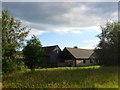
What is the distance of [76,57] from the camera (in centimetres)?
7094

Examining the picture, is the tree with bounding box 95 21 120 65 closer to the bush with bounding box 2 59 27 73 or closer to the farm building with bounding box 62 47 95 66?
the bush with bounding box 2 59 27 73

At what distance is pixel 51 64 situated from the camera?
68000 mm

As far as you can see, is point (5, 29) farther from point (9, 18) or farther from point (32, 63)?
point (32, 63)

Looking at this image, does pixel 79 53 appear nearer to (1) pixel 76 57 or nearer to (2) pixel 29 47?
(1) pixel 76 57

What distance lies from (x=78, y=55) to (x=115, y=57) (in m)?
35.1

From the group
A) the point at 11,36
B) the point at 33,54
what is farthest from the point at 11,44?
the point at 33,54

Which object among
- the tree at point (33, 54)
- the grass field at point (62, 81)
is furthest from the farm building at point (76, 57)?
the grass field at point (62, 81)

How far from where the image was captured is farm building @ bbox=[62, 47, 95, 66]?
7056cm

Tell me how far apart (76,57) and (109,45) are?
30.1 m

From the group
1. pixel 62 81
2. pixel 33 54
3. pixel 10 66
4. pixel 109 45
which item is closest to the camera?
pixel 62 81

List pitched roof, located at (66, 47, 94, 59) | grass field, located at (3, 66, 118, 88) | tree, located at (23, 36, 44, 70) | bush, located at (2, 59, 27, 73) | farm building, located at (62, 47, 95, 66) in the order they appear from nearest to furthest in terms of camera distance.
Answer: grass field, located at (3, 66, 118, 88)
bush, located at (2, 59, 27, 73)
tree, located at (23, 36, 44, 70)
farm building, located at (62, 47, 95, 66)
pitched roof, located at (66, 47, 94, 59)

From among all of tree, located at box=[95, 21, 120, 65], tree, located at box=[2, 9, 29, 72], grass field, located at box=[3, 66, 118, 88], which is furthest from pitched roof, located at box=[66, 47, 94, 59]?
grass field, located at box=[3, 66, 118, 88]

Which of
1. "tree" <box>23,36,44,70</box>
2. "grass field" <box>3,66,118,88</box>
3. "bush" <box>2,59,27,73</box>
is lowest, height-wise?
"grass field" <box>3,66,118,88</box>

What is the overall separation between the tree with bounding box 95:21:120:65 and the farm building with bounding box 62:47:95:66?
25829 millimetres
